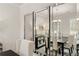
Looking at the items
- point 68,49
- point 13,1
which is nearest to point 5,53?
point 13,1

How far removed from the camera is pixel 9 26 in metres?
1.42

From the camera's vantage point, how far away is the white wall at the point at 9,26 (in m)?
1.41

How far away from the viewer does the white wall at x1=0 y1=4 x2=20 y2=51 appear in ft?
4.64

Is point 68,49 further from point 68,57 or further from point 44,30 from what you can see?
point 44,30

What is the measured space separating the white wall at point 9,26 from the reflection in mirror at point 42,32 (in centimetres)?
25

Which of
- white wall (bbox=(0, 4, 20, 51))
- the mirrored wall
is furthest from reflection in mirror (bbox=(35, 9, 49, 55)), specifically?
white wall (bbox=(0, 4, 20, 51))

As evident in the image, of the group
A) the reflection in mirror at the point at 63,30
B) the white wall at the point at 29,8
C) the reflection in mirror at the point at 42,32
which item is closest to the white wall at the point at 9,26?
the white wall at the point at 29,8

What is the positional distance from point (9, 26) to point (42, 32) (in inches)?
16.7

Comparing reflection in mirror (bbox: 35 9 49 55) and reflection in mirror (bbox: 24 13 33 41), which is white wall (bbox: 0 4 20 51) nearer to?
reflection in mirror (bbox: 24 13 33 41)

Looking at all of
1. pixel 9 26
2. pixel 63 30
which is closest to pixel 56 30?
pixel 63 30

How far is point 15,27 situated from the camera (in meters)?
1.43

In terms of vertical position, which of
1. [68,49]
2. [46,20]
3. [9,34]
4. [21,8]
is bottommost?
[68,49]

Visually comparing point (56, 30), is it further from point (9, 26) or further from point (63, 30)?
point (9, 26)

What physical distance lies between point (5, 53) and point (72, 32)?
0.89 meters
